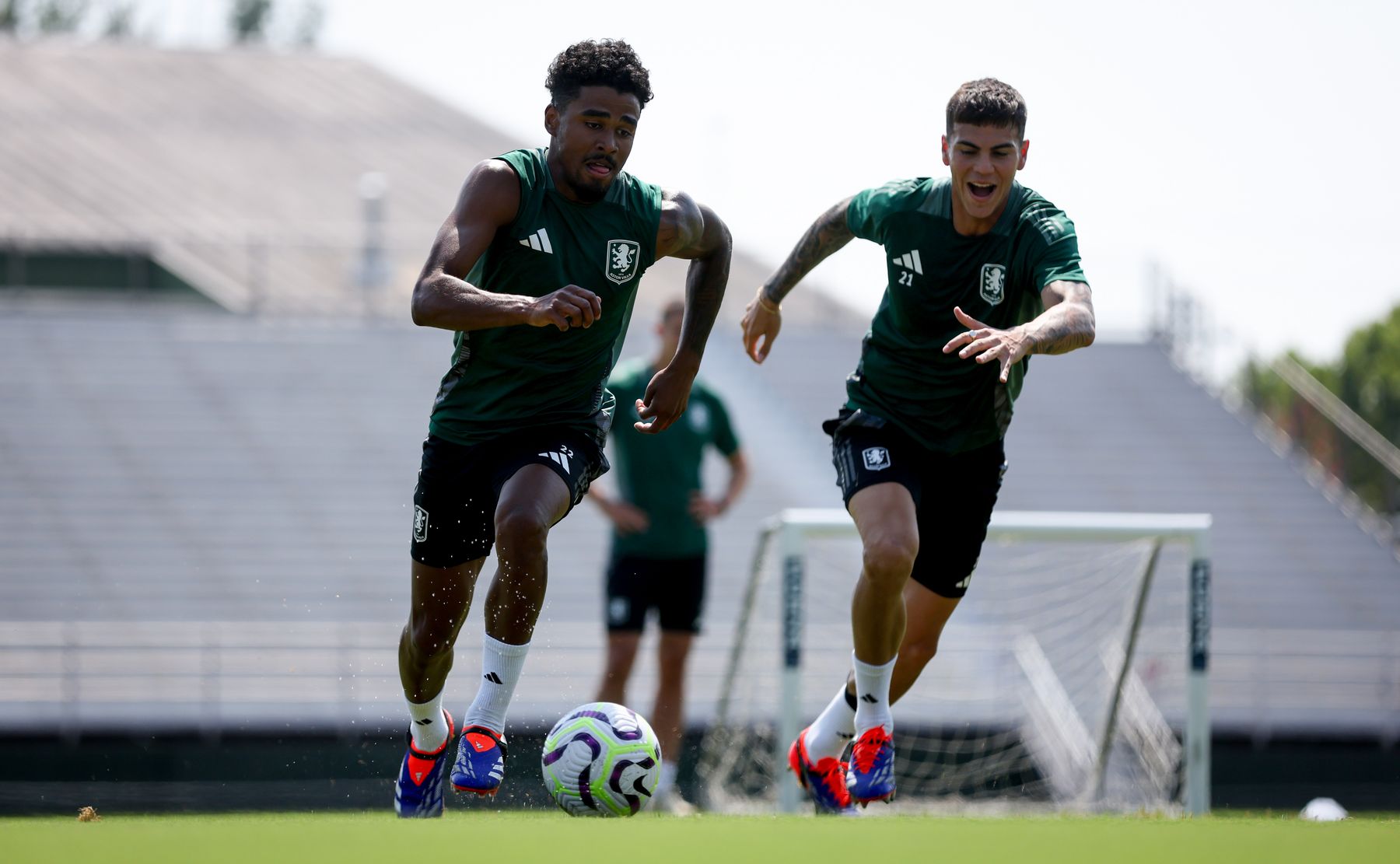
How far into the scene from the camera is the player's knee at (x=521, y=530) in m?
5.54

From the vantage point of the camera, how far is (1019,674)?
15.1 m

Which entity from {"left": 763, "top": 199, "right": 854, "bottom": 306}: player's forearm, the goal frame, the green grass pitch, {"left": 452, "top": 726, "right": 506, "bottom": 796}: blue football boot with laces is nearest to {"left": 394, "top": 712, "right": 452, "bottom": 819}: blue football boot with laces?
the green grass pitch

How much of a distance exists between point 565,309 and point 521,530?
0.81 meters

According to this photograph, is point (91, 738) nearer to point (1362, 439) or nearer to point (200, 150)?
point (1362, 439)

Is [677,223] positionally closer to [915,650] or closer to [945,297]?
[945,297]

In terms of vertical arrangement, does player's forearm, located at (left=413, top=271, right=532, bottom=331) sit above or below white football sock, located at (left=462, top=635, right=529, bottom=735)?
above

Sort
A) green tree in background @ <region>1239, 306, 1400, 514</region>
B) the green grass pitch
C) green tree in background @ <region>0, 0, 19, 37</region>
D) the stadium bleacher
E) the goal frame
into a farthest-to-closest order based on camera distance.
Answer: green tree in background @ <region>0, 0, 19, 37</region> → green tree in background @ <region>1239, 306, 1400, 514</region> → the stadium bleacher → the goal frame → the green grass pitch

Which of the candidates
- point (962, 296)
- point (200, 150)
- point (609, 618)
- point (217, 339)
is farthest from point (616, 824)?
point (200, 150)

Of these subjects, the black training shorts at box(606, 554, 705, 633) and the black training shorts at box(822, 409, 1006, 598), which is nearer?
the black training shorts at box(822, 409, 1006, 598)

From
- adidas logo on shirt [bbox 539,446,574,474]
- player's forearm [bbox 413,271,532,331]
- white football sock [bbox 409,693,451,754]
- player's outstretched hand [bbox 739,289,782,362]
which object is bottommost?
white football sock [bbox 409,693,451,754]

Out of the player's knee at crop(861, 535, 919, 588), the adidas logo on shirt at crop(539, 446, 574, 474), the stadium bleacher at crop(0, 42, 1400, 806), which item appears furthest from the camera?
the stadium bleacher at crop(0, 42, 1400, 806)

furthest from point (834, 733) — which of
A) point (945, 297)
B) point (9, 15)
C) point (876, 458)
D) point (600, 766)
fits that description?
point (9, 15)

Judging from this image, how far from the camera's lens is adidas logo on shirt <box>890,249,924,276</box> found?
21.0 feet

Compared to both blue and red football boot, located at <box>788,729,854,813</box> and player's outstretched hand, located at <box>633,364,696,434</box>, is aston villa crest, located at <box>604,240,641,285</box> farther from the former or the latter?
Result: blue and red football boot, located at <box>788,729,854,813</box>
